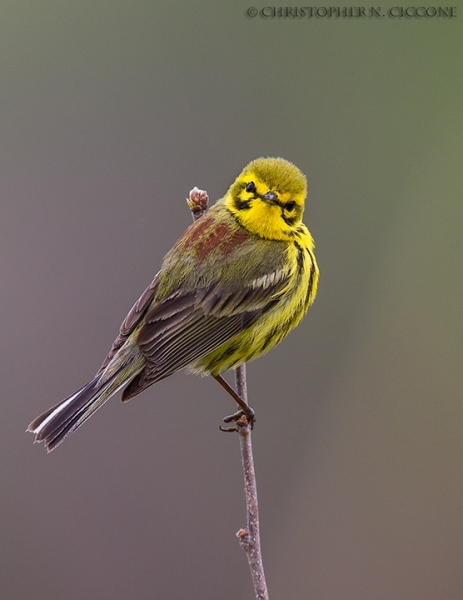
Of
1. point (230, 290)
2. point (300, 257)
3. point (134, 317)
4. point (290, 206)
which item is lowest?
point (134, 317)

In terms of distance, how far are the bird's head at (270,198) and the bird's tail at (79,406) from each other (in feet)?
2.39

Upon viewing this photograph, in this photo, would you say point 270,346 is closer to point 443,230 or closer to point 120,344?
point 120,344

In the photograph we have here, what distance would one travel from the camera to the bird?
2916 mm

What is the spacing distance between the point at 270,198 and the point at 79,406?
106cm

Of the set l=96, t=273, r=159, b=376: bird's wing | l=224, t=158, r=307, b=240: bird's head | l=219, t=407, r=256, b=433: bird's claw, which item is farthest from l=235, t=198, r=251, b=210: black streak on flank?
A: l=219, t=407, r=256, b=433: bird's claw

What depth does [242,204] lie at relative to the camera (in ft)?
10.2

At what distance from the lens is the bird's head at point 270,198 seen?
2.93 m

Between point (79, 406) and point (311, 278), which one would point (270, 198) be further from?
point (79, 406)

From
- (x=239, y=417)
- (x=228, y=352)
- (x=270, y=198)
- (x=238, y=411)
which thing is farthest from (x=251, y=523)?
(x=270, y=198)

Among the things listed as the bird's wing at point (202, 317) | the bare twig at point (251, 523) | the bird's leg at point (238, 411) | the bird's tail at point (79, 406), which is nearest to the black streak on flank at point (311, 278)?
the bird's wing at point (202, 317)

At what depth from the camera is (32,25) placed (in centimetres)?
397

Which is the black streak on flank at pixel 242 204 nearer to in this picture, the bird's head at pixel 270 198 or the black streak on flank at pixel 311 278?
the bird's head at pixel 270 198

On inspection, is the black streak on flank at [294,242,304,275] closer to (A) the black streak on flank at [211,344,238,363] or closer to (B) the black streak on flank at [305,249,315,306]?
(B) the black streak on flank at [305,249,315,306]

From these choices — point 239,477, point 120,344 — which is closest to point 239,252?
point 120,344
